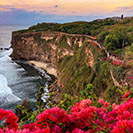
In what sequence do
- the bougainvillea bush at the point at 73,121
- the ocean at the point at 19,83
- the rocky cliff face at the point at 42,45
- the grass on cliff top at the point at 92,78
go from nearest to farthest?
the bougainvillea bush at the point at 73,121, the grass on cliff top at the point at 92,78, the ocean at the point at 19,83, the rocky cliff face at the point at 42,45

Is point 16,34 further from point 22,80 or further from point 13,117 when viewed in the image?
point 13,117

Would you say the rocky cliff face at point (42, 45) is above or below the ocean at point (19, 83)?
above

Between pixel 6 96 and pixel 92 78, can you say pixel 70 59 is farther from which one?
pixel 6 96

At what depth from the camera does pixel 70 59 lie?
53.0 meters

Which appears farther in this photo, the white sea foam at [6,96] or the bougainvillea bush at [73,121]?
the white sea foam at [6,96]

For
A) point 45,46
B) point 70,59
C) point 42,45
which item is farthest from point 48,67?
point 42,45

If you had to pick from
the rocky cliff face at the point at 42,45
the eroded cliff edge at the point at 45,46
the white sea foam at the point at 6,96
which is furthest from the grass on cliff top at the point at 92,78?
the rocky cliff face at the point at 42,45

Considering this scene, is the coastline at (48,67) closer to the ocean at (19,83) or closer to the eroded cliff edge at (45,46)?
the eroded cliff edge at (45,46)

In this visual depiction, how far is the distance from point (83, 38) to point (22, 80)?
25.3m

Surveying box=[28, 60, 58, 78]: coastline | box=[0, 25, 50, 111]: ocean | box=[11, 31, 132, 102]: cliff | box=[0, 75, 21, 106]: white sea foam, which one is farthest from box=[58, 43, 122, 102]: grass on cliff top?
box=[28, 60, 58, 78]: coastline

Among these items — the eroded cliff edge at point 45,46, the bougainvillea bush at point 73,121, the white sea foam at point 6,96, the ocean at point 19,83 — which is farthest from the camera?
the eroded cliff edge at point 45,46

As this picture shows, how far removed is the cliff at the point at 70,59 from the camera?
26469mm

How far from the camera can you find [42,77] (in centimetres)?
5200

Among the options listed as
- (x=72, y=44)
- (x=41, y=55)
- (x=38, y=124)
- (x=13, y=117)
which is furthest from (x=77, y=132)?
(x=41, y=55)
